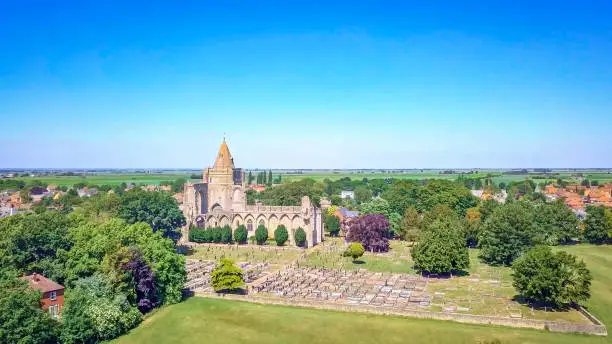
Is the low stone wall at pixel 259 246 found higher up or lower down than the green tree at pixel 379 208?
lower down

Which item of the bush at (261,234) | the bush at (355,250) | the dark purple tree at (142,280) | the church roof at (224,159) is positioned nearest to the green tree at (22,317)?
the dark purple tree at (142,280)

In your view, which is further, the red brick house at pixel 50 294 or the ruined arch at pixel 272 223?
the ruined arch at pixel 272 223

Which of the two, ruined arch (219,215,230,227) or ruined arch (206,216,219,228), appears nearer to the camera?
ruined arch (219,215,230,227)

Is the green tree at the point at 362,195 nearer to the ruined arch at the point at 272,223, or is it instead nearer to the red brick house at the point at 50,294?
the ruined arch at the point at 272,223

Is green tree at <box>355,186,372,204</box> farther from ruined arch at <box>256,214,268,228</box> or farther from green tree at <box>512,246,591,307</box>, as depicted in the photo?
green tree at <box>512,246,591,307</box>

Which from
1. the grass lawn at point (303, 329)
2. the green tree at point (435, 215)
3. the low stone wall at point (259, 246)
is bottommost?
the grass lawn at point (303, 329)

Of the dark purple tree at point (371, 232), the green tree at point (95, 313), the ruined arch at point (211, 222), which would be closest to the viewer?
the green tree at point (95, 313)

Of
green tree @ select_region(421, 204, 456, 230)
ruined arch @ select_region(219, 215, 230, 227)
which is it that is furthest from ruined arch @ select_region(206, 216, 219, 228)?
green tree @ select_region(421, 204, 456, 230)

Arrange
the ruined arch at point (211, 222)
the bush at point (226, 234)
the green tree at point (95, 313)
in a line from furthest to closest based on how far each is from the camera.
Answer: the ruined arch at point (211, 222)
the bush at point (226, 234)
the green tree at point (95, 313)
